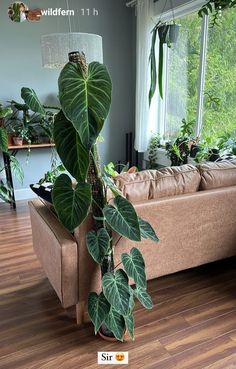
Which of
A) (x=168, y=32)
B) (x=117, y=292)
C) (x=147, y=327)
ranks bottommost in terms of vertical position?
(x=147, y=327)

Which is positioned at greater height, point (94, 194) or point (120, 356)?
point (94, 194)

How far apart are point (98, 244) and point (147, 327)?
668mm

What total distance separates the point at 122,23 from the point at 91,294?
373cm

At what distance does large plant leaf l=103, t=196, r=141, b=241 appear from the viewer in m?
1.32

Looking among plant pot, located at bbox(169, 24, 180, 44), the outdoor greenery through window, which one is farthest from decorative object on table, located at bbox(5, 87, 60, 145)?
the outdoor greenery through window

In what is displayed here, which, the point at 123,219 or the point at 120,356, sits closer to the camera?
the point at 123,219

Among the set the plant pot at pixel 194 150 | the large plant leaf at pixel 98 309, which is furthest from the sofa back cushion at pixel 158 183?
the plant pot at pixel 194 150

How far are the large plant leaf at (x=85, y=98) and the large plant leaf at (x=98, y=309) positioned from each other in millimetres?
839

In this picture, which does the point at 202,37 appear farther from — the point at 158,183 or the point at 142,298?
the point at 142,298

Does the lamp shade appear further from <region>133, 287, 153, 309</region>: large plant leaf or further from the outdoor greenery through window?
<region>133, 287, 153, 309</region>: large plant leaf

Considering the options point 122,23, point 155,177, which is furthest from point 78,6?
point 155,177

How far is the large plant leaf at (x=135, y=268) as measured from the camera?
144 centimetres

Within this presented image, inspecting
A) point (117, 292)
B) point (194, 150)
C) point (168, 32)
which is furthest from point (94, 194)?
point (168, 32)

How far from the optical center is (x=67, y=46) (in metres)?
2.40
